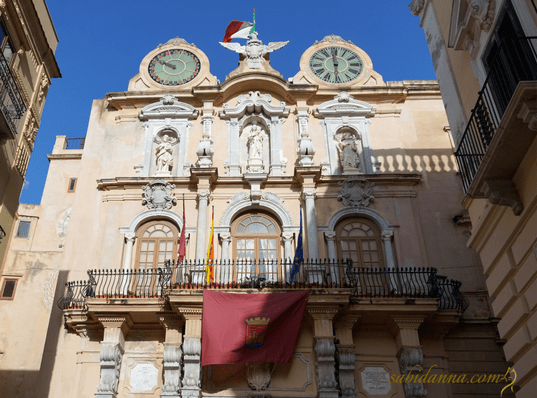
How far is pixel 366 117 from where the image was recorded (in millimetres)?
17297

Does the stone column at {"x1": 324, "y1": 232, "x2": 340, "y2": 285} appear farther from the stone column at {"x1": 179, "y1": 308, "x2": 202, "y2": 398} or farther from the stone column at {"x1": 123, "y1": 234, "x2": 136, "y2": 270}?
the stone column at {"x1": 123, "y1": 234, "x2": 136, "y2": 270}

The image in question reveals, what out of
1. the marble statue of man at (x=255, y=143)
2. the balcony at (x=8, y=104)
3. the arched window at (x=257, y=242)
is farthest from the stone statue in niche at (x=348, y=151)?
the balcony at (x=8, y=104)

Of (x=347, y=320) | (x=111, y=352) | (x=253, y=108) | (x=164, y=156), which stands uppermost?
(x=253, y=108)

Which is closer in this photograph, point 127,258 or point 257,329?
point 257,329

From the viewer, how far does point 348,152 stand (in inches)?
654

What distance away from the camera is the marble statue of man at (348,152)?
16406 millimetres

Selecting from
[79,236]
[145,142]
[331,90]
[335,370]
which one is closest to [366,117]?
[331,90]

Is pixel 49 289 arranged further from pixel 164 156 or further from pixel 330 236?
pixel 330 236

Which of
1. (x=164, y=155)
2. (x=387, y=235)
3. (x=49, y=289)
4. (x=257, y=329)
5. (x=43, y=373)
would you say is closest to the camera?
(x=257, y=329)

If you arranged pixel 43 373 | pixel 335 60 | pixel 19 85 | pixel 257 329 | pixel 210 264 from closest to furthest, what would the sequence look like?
pixel 19 85
pixel 257 329
pixel 43 373
pixel 210 264
pixel 335 60

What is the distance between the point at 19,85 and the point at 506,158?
1021cm

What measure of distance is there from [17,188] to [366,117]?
10.5m

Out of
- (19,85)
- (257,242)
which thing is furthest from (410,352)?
(19,85)

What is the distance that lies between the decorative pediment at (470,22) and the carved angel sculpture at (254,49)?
8.86 meters
